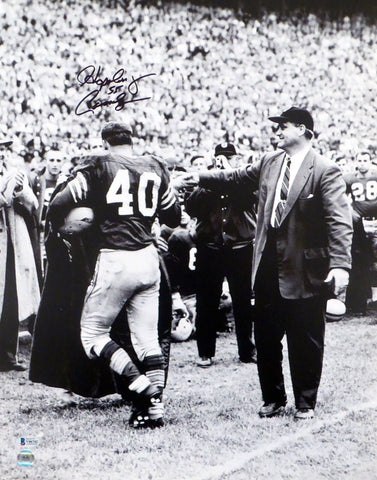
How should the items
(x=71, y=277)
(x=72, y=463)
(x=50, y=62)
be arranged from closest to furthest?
(x=72, y=463) < (x=71, y=277) < (x=50, y=62)

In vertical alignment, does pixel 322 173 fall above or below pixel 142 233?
above

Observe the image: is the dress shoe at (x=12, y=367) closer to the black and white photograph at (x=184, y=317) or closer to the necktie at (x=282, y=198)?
the black and white photograph at (x=184, y=317)

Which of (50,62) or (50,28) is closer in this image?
(50,62)

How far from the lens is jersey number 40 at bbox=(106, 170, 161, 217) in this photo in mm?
3354

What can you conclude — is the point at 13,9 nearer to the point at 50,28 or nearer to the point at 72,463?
the point at 50,28

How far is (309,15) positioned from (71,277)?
36.1 feet

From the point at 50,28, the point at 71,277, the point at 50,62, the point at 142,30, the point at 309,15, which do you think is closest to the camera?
the point at 71,277

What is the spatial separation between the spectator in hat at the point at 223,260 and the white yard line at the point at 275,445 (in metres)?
1.42

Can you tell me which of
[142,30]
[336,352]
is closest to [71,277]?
[336,352]

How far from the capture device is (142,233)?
345cm

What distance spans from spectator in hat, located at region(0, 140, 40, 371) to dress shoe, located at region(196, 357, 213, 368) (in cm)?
132

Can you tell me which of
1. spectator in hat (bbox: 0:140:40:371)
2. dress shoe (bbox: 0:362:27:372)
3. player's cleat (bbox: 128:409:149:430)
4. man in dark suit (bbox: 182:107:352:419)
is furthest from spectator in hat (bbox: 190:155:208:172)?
player's cleat (bbox: 128:409:149:430)

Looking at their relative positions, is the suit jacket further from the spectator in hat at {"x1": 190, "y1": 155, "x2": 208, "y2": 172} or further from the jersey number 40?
the spectator in hat at {"x1": 190, "y1": 155, "x2": 208, "y2": 172}

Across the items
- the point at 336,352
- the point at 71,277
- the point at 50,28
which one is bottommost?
the point at 336,352
